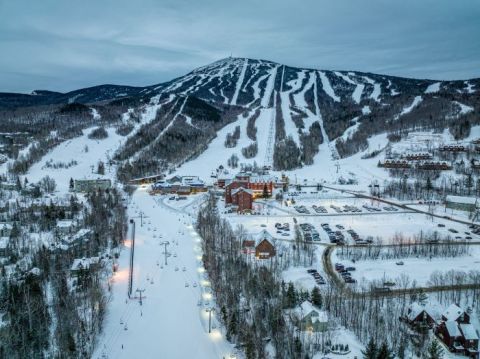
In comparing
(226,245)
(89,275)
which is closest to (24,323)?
(89,275)

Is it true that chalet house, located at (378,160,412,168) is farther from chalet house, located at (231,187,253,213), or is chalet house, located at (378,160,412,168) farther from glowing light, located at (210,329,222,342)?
glowing light, located at (210,329,222,342)

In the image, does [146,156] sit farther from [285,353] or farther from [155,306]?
[285,353]

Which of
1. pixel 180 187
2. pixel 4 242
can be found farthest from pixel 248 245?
pixel 180 187

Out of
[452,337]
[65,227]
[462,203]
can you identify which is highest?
[462,203]

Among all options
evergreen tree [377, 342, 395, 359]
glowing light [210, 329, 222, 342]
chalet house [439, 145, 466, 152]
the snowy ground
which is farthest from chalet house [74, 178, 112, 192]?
chalet house [439, 145, 466, 152]

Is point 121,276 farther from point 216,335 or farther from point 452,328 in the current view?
point 452,328

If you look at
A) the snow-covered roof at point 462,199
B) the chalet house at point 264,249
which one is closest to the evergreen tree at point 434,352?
the chalet house at point 264,249
